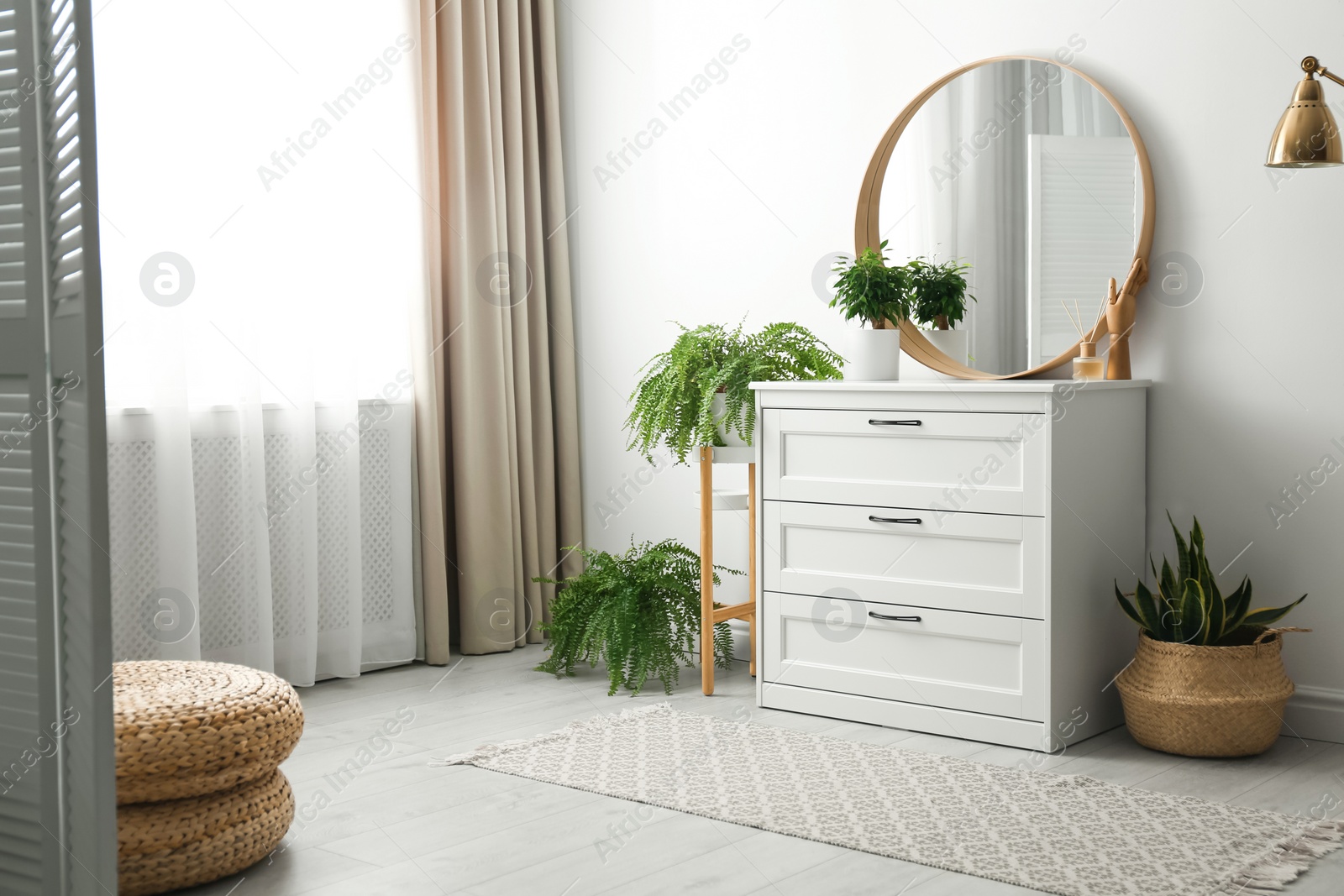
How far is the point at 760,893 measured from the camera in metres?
1.91

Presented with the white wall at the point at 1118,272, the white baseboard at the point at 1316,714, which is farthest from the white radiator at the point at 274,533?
the white baseboard at the point at 1316,714

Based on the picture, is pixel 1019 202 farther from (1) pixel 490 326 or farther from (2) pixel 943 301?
(1) pixel 490 326

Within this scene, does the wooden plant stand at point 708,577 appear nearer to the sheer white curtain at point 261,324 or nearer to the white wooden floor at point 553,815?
the white wooden floor at point 553,815

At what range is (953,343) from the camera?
3205 millimetres

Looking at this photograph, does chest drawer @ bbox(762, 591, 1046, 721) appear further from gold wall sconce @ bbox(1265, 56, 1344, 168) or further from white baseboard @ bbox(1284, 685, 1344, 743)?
gold wall sconce @ bbox(1265, 56, 1344, 168)

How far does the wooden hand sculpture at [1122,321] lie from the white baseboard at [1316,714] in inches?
32.4

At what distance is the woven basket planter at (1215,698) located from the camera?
2.54 meters

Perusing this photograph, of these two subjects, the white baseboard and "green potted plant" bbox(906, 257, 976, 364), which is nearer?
the white baseboard

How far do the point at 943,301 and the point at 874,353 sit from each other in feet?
0.96

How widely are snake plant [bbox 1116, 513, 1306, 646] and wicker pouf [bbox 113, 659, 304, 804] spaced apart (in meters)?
1.81

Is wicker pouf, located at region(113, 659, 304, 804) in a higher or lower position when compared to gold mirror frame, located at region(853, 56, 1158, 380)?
lower

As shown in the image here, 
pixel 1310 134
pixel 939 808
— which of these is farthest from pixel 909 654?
pixel 1310 134

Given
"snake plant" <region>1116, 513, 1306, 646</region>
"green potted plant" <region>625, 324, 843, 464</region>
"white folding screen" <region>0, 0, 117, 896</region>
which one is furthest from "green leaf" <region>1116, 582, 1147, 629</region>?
"white folding screen" <region>0, 0, 117, 896</region>

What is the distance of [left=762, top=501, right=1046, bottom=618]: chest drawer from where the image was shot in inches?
105
